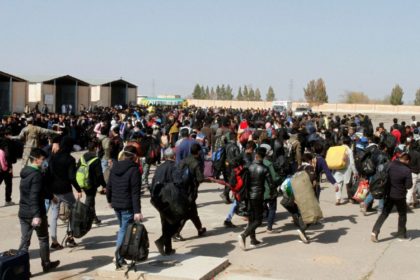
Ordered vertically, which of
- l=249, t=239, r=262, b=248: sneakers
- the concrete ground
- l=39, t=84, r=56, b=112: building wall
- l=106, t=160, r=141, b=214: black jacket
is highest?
l=39, t=84, r=56, b=112: building wall

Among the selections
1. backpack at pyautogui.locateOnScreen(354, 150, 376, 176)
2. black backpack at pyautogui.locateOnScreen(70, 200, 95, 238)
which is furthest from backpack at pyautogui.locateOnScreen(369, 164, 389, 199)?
black backpack at pyautogui.locateOnScreen(70, 200, 95, 238)

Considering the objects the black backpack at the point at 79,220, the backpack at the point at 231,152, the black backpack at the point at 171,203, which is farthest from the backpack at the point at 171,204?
the backpack at the point at 231,152

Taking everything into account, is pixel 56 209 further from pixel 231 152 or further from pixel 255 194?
pixel 231 152

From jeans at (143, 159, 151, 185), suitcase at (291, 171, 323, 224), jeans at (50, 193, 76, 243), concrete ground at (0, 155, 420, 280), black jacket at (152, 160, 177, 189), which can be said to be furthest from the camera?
jeans at (143, 159, 151, 185)

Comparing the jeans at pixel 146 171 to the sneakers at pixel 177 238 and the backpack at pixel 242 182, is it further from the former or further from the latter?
the backpack at pixel 242 182

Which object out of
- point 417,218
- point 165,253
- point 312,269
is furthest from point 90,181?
point 417,218

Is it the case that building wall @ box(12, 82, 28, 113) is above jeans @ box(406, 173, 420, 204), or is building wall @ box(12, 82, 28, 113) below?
above

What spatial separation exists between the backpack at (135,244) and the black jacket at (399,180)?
15.1ft

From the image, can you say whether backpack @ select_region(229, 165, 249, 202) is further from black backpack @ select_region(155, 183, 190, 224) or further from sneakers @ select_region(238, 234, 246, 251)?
black backpack @ select_region(155, 183, 190, 224)

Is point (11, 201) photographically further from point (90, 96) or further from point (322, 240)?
point (90, 96)

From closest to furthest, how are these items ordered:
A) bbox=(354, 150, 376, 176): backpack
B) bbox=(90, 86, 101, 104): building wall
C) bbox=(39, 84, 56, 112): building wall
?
1. bbox=(354, 150, 376, 176): backpack
2. bbox=(39, 84, 56, 112): building wall
3. bbox=(90, 86, 101, 104): building wall

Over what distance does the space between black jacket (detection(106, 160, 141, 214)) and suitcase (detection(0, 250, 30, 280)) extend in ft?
4.54

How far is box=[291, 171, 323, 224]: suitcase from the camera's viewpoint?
29.9 ft

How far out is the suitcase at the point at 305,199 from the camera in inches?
359
